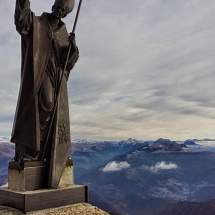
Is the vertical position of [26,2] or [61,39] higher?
[26,2]

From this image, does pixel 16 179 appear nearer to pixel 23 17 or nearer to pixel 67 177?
pixel 67 177

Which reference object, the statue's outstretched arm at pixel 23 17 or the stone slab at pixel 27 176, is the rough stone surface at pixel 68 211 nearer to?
the stone slab at pixel 27 176

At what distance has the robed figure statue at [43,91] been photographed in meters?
5.50

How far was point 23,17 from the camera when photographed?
5.42 metres

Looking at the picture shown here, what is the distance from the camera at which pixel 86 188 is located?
6004 millimetres

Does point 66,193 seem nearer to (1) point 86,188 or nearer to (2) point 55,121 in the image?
(1) point 86,188

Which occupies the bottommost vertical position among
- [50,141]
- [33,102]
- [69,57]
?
[50,141]

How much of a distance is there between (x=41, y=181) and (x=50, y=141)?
688 mm

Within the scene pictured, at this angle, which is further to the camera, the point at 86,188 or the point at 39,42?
the point at 86,188

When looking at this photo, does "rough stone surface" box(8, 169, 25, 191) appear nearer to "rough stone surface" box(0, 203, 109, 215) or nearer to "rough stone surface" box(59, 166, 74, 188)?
"rough stone surface" box(0, 203, 109, 215)

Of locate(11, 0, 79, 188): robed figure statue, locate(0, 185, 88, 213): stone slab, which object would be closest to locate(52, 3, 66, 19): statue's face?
locate(11, 0, 79, 188): robed figure statue

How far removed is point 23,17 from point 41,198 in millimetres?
2907

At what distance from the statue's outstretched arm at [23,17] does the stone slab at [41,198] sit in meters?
2.61

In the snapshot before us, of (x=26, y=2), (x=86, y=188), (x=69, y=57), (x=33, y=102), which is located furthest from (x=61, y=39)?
(x=86, y=188)
